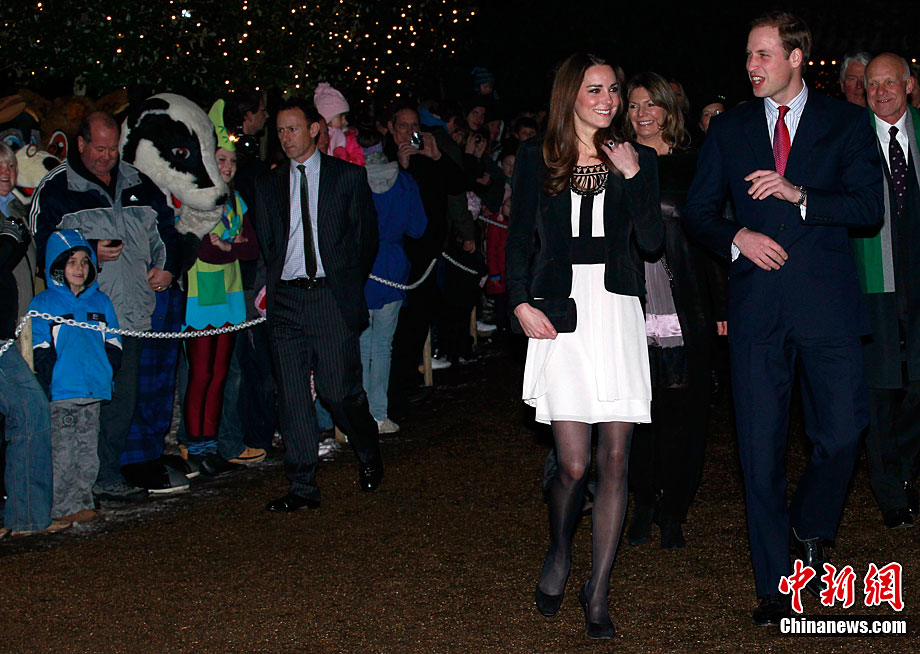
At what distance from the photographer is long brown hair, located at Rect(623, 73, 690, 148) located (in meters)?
6.52

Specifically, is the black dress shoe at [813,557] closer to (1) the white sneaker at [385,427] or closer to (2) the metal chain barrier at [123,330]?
(2) the metal chain barrier at [123,330]

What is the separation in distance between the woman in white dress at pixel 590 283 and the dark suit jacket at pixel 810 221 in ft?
1.32

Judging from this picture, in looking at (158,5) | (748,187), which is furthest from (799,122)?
(158,5)

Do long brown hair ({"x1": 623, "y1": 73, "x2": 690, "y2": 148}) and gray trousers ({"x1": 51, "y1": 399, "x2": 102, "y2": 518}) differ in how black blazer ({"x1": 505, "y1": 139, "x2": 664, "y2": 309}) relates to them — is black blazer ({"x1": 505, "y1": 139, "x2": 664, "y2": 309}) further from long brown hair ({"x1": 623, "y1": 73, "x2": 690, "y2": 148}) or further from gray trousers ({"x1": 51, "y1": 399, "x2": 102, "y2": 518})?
gray trousers ({"x1": 51, "y1": 399, "x2": 102, "y2": 518})

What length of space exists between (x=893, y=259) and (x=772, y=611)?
7.70ft

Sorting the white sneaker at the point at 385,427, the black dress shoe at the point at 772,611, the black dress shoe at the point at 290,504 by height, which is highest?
the white sneaker at the point at 385,427

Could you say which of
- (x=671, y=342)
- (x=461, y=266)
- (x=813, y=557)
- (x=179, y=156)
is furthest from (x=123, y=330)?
(x=461, y=266)

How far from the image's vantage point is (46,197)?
7.62 meters

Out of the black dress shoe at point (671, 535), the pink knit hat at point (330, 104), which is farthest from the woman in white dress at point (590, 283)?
the pink knit hat at point (330, 104)

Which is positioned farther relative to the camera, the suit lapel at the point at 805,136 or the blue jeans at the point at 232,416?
the blue jeans at the point at 232,416

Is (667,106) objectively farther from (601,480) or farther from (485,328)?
(485,328)

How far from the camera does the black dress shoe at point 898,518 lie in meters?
6.59

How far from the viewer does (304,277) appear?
7633 mm

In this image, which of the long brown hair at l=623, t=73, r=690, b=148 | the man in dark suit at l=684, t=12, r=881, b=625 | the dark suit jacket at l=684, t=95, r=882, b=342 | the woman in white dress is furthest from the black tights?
the long brown hair at l=623, t=73, r=690, b=148
